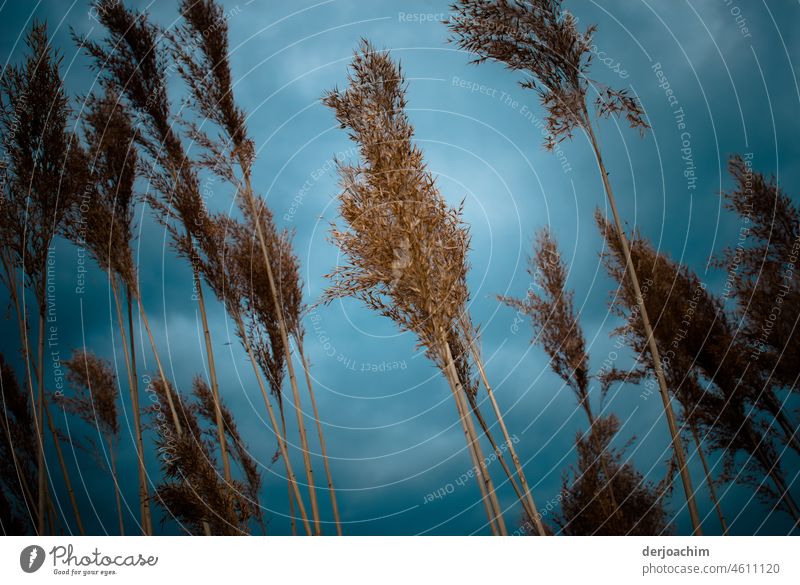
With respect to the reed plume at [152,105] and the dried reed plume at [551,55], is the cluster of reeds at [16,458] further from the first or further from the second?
the dried reed plume at [551,55]

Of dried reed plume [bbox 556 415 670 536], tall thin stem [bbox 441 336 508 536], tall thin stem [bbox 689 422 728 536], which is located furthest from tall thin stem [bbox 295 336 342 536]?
tall thin stem [bbox 689 422 728 536]

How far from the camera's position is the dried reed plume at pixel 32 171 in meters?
3.12

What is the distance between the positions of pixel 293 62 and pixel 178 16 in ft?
3.64

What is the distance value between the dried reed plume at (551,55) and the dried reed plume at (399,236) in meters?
0.85

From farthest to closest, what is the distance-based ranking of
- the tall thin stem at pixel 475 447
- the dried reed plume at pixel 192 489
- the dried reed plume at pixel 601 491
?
the dried reed plume at pixel 601 491
the dried reed plume at pixel 192 489
the tall thin stem at pixel 475 447

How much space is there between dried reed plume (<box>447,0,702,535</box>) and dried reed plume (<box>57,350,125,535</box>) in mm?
4390

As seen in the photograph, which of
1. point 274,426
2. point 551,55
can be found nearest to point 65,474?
point 274,426

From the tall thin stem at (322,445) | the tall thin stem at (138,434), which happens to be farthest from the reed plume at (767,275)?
the tall thin stem at (138,434)

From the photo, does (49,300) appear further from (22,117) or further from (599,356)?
(599,356)

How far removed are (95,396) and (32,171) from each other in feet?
7.64

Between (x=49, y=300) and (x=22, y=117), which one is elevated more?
(x=22, y=117)
